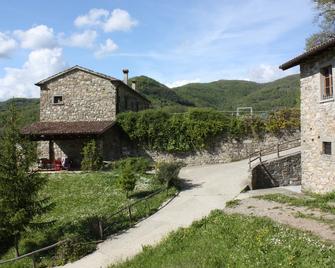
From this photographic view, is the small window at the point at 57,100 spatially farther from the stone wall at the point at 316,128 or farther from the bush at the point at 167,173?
the stone wall at the point at 316,128

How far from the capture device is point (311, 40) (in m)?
31.8

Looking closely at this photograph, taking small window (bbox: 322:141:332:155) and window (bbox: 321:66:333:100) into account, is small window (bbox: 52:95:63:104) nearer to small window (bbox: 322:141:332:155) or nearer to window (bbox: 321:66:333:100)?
window (bbox: 321:66:333:100)

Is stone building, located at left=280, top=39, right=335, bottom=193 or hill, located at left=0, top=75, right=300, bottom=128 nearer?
stone building, located at left=280, top=39, right=335, bottom=193

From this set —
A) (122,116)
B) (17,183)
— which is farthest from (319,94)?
(122,116)

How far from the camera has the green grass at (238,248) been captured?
8453mm

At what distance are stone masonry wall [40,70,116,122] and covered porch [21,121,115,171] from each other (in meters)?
0.97

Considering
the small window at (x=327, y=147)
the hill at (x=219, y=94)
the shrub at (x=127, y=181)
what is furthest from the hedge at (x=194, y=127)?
the hill at (x=219, y=94)

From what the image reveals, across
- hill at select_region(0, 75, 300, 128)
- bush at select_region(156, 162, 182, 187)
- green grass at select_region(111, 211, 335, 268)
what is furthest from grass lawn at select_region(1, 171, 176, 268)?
hill at select_region(0, 75, 300, 128)

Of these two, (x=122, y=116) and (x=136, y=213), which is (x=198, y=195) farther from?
(x=122, y=116)

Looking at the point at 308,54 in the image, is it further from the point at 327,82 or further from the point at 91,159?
the point at 91,159

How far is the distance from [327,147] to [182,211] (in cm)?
700

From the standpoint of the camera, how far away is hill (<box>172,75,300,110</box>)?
94.4 meters

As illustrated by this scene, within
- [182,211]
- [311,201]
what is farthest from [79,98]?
[311,201]

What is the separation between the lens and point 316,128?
17.5 metres
